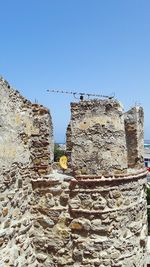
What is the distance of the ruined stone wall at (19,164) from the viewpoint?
5.70 metres

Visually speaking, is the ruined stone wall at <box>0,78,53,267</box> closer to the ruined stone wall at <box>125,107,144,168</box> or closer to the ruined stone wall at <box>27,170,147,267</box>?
the ruined stone wall at <box>27,170,147,267</box>

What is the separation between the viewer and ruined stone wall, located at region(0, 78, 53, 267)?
5.70 metres

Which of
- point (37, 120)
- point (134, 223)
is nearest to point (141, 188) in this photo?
point (134, 223)

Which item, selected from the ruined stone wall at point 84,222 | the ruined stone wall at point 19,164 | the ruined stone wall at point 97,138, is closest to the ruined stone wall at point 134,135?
the ruined stone wall at point 97,138

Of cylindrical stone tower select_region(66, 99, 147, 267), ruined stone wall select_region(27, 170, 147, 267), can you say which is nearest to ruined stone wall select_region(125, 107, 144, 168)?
cylindrical stone tower select_region(66, 99, 147, 267)

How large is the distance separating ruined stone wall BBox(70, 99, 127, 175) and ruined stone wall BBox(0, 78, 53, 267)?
0.58m

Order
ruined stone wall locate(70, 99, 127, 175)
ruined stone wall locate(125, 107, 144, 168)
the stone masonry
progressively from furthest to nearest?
ruined stone wall locate(125, 107, 144, 168)
ruined stone wall locate(70, 99, 127, 175)
the stone masonry

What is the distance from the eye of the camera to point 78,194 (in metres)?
6.58

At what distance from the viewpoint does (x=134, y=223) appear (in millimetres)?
6863

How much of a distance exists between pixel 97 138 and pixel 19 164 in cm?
153

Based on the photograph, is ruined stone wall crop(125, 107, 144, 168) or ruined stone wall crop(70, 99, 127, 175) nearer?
ruined stone wall crop(70, 99, 127, 175)

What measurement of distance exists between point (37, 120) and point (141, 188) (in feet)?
8.14

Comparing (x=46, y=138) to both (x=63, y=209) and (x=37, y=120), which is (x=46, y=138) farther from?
(x=63, y=209)

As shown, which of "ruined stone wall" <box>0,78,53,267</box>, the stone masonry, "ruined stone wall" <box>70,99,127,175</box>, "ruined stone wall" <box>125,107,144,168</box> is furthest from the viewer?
"ruined stone wall" <box>125,107,144,168</box>
